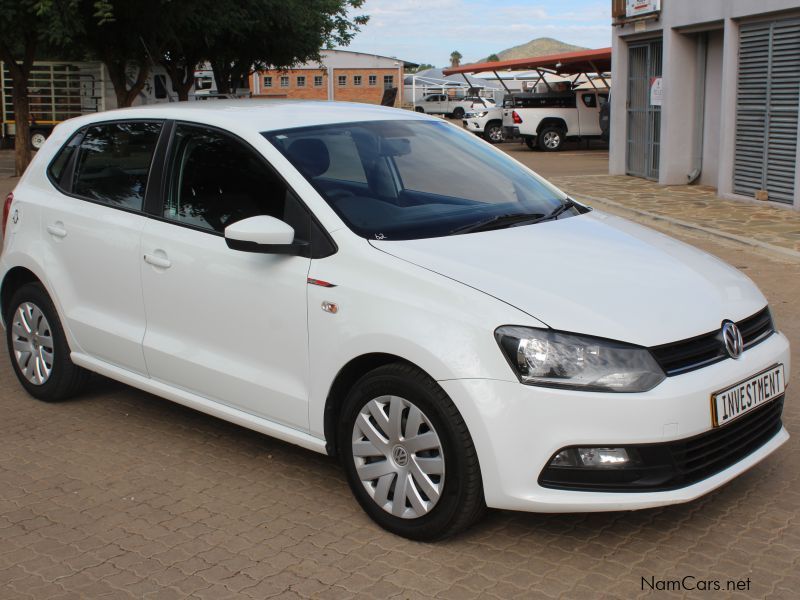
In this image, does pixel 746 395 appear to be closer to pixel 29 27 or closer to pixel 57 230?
pixel 57 230

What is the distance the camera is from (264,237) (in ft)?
13.2

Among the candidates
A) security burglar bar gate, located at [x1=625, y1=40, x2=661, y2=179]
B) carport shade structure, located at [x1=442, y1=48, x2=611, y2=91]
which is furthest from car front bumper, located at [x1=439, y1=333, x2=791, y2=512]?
carport shade structure, located at [x1=442, y1=48, x2=611, y2=91]

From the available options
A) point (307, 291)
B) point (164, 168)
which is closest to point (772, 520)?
point (307, 291)

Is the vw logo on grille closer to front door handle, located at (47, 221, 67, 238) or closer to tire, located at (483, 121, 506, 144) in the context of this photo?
front door handle, located at (47, 221, 67, 238)

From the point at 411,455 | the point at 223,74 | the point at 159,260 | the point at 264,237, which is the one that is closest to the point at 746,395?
the point at 411,455

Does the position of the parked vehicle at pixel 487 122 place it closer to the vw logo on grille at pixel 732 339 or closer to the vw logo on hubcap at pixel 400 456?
the vw logo on grille at pixel 732 339

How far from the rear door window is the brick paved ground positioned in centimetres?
130

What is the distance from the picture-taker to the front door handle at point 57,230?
5.35m

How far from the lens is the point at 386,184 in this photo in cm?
450

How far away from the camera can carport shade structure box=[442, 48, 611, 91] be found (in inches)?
1204

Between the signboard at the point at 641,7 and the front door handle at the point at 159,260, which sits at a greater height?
the signboard at the point at 641,7

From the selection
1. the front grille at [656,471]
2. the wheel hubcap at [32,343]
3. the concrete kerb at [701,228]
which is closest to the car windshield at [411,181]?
the front grille at [656,471]

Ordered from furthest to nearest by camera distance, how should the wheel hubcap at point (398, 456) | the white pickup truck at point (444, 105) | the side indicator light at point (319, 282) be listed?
the white pickup truck at point (444, 105) < the side indicator light at point (319, 282) < the wheel hubcap at point (398, 456)

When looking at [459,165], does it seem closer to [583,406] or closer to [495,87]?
[583,406]
